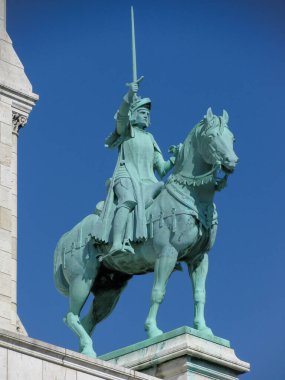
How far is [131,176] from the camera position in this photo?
90.9 ft

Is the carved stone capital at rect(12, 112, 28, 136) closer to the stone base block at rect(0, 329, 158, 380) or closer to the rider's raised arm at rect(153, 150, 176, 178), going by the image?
the rider's raised arm at rect(153, 150, 176, 178)

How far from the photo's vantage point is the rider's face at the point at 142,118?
28.2m

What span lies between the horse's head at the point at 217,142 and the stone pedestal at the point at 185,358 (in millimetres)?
2544

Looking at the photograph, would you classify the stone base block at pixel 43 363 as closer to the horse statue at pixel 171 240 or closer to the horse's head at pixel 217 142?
the horse statue at pixel 171 240

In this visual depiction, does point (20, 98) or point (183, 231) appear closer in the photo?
point (183, 231)

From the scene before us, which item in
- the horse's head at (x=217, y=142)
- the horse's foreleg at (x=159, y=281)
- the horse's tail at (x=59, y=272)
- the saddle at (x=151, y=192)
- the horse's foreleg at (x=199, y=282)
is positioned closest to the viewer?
the horse's head at (x=217, y=142)

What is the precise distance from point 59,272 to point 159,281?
1820 millimetres

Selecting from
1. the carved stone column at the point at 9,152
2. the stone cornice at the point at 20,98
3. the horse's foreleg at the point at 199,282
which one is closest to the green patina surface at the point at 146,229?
the horse's foreleg at the point at 199,282

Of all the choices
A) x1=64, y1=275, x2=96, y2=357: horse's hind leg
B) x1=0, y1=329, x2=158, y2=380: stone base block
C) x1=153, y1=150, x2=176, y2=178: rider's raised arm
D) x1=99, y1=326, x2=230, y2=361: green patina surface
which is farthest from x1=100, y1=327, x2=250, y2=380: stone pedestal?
x1=153, y1=150, x2=176, y2=178: rider's raised arm

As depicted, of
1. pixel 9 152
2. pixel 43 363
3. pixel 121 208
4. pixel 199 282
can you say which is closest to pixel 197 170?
pixel 121 208

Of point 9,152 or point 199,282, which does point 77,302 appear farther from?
point 9,152

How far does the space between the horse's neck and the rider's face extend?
3.97ft

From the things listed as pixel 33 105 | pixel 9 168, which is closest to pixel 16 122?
pixel 33 105

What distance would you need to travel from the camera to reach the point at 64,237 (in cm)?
2792
